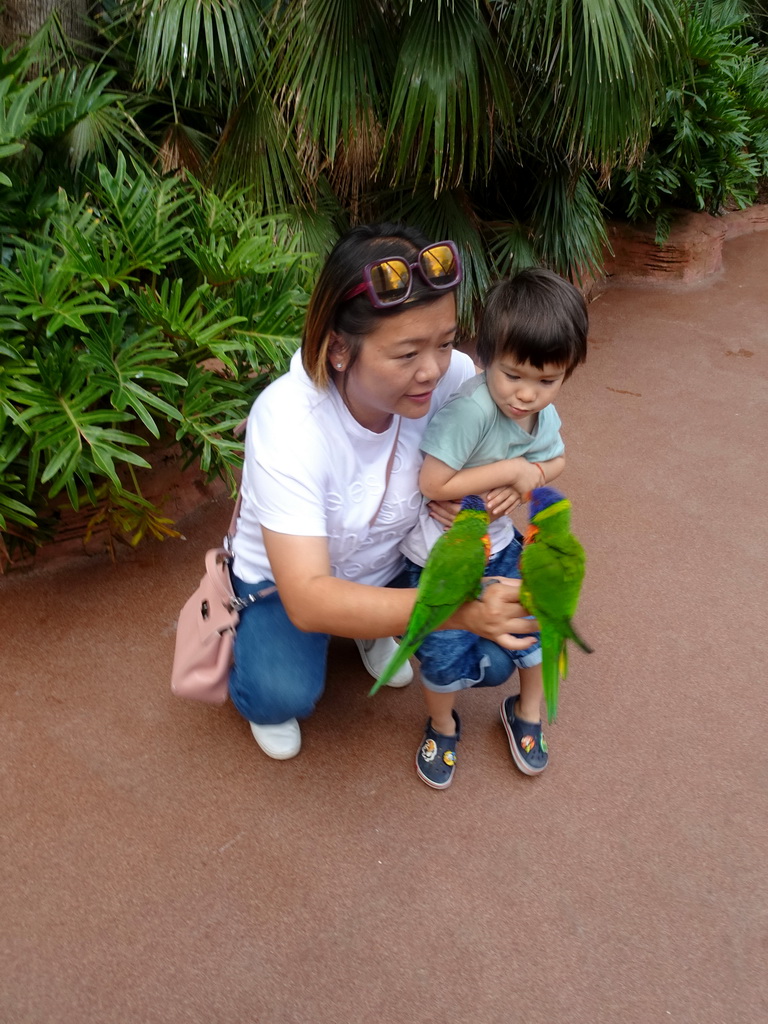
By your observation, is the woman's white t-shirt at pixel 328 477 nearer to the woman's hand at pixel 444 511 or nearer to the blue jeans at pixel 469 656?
the woman's hand at pixel 444 511

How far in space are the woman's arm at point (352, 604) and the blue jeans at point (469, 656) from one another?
364mm

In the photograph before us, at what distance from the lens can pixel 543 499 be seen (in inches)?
53.2

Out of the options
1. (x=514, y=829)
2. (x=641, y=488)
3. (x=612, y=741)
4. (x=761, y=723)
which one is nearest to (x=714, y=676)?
(x=761, y=723)

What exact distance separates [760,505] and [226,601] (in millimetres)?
2454

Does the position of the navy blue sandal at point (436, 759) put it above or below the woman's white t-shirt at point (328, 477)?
below

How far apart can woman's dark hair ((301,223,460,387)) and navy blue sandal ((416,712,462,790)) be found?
1.03m

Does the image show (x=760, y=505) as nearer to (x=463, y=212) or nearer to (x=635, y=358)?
(x=635, y=358)

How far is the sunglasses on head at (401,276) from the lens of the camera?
1.41 m

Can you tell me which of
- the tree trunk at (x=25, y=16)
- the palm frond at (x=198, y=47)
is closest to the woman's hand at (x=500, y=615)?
the palm frond at (x=198, y=47)

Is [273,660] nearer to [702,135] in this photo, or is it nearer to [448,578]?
[448,578]

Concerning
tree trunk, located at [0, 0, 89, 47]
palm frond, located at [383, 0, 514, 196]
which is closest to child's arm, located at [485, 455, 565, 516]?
palm frond, located at [383, 0, 514, 196]

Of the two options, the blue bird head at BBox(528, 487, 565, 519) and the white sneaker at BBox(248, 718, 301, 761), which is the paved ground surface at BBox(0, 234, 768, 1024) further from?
the blue bird head at BBox(528, 487, 565, 519)

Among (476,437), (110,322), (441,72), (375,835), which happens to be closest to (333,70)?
(441,72)

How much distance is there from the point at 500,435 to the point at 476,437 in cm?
8
